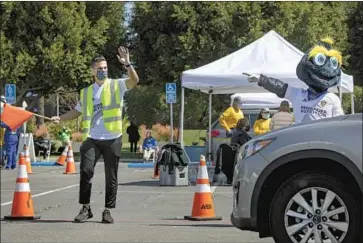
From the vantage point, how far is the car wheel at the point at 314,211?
641cm

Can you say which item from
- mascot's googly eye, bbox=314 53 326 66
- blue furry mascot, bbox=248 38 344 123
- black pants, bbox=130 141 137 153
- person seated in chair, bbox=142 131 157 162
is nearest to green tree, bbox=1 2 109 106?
black pants, bbox=130 141 137 153

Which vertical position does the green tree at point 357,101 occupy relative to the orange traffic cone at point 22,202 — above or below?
above

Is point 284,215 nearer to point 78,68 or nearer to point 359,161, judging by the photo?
point 359,161

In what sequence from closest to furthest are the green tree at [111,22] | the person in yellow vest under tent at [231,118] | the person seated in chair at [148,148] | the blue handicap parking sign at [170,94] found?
the person in yellow vest under tent at [231,118], the blue handicap parking sign at [170,94], the person seated in chair at [148,148], the green tree at [111,22]

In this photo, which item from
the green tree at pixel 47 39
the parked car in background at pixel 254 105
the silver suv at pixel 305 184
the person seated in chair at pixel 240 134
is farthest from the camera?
the green tree at pixel 47 39

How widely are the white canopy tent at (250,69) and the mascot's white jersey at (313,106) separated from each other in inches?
324

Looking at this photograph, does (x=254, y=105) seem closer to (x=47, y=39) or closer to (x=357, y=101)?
(x=47, y=39)

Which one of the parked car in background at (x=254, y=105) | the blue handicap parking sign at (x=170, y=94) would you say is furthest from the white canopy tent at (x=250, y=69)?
the blue handicap parking sign at (x=170, y=94)

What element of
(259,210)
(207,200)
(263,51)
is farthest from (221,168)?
(259,210)

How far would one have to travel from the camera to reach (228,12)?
111ft

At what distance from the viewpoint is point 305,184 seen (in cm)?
658

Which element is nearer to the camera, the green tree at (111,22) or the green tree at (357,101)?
the green tree at (111,22)

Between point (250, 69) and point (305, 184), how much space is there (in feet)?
37.2

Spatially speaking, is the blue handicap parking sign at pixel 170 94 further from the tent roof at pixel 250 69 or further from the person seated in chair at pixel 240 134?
the person seated in chair at pixel 240 134
